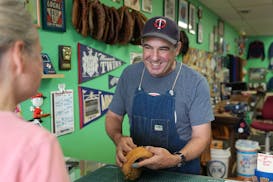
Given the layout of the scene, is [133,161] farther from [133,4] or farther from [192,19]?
[192,19]

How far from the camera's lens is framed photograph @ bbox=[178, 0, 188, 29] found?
4195 mm

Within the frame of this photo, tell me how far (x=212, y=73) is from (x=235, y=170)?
7.77 feet

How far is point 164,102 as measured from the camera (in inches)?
64.9

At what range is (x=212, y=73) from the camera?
5.81 metres

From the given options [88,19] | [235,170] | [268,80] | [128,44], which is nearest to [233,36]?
[268,80]

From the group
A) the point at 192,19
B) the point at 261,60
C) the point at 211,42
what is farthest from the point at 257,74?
the point at 192,19

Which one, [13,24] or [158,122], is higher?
[13,24]

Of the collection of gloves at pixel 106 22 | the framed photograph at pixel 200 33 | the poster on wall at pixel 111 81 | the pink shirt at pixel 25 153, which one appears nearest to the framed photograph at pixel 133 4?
the collection of gloves at pixel 106 22

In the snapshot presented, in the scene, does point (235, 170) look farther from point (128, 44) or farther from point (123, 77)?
point (123, 77)

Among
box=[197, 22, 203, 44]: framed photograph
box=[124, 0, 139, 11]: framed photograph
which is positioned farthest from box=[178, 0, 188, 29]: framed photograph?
box=[124, 0, 139, 11]: framed photograph

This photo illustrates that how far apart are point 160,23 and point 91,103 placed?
1028 millimetres

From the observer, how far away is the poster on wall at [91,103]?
225cm

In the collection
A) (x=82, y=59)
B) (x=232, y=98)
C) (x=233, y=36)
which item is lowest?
(x=232, y=98)

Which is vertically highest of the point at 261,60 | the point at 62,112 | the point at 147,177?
the point at 261,60
